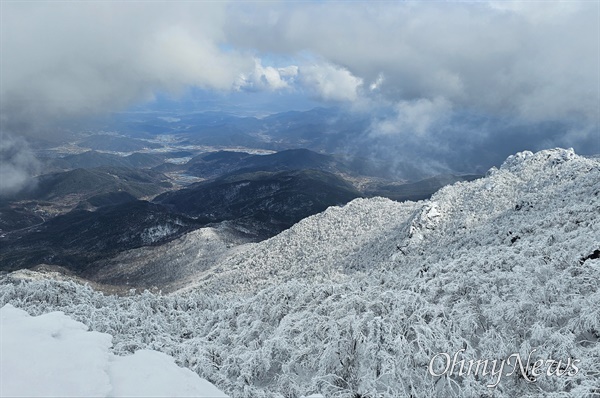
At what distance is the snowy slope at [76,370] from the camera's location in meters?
9.02

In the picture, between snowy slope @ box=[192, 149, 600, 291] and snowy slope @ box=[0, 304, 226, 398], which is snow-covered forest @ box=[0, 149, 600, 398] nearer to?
snowy slope @ box=[192, 149, 600, 291]

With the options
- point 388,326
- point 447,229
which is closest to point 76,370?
point 388,326

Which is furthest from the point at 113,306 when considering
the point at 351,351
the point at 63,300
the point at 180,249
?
→ the point at 180,249

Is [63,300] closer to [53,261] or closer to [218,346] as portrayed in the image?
[218,346]

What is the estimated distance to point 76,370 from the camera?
9.69 metres

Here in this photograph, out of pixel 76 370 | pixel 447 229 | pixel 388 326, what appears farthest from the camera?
pixel 447 229

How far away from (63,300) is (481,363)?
79.6ft

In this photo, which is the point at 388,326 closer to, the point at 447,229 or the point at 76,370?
the point at 76,370

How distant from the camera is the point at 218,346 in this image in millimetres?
14680

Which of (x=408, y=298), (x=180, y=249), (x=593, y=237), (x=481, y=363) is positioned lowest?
(x=180, y=249)

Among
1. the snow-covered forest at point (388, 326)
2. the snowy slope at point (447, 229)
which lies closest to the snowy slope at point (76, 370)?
the snow-covered forest at point (388, 326)

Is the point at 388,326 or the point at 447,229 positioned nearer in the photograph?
the point at 388,326

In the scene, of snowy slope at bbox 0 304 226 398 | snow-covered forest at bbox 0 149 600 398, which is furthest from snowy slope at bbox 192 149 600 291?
snowy slope at bbox 0 304 226 398

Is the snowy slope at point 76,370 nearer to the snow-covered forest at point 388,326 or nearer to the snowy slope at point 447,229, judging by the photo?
the snow-covered forest at point 388,326
